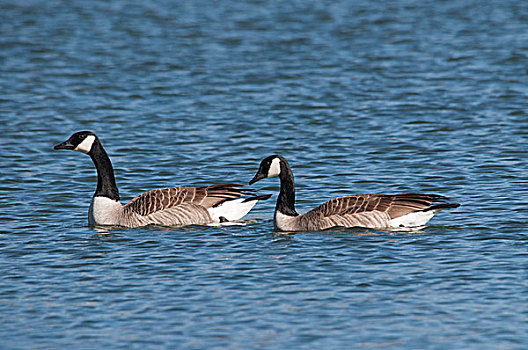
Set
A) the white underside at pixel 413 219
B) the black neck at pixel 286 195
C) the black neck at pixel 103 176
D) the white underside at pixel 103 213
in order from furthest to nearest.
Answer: the black neck at pixel 103 176
the white underside at pixel 103 213
the black neck at pixel 286 195
the white underside at pixel 413 219

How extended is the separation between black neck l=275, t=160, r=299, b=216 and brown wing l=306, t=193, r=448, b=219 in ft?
1.62

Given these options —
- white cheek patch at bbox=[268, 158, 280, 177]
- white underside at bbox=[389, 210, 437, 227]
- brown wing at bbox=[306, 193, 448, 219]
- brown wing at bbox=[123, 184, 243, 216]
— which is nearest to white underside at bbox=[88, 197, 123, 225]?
brown wing at bbox=[123, 184, 243, 216]

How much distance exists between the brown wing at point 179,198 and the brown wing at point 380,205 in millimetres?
1884

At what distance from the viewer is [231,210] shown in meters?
17.3

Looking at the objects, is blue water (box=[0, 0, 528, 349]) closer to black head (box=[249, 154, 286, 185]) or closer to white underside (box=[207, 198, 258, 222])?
white underside (box=[207, 198, 258, 222])

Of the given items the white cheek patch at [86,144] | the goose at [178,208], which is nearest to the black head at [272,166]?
the goose at [178,208]

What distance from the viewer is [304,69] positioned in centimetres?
3378

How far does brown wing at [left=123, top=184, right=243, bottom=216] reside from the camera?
17281mm

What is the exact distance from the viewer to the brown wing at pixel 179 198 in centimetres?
1728

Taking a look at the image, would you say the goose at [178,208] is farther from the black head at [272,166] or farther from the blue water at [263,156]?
the black head at [272,166]

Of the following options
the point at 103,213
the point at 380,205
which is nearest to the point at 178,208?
the point at 103,213

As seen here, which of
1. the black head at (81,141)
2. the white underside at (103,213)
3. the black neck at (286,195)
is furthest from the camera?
the black head at (81,141)

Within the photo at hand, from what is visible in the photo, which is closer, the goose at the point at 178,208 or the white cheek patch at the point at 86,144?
the goose at the point at 178,208

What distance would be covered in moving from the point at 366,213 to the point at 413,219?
81cm
